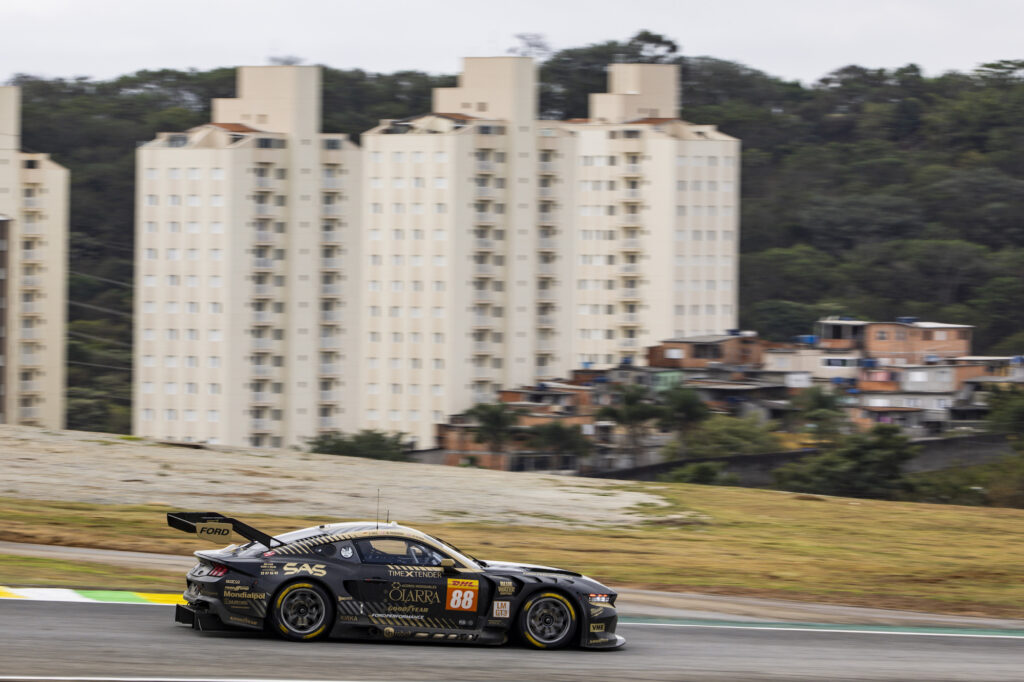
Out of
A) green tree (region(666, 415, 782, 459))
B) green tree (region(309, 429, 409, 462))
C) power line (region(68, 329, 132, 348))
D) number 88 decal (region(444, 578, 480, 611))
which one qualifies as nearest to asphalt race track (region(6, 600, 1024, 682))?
number 88 decal (region(444, 578, 480, 611))

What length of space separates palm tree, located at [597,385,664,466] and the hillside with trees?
3910 cm

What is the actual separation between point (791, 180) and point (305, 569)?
126m

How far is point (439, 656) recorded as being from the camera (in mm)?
14062

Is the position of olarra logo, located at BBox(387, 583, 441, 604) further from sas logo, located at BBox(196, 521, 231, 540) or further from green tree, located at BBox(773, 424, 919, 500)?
green tree, located at BBox(773, 424, 919, 500)

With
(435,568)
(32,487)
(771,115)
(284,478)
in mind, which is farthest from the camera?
(771,115)

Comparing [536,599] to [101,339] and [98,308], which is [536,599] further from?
[98,308]

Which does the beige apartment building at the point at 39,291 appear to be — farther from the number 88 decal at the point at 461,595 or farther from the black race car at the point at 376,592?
the number 88 decal at the point at 461,595

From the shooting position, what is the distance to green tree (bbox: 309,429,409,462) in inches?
2879

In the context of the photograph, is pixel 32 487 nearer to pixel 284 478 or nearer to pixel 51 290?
pixel 284 478

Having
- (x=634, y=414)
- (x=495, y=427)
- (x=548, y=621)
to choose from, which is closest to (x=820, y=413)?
(x=634, y=414)

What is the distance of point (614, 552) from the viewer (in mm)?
24062

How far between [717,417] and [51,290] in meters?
47.9

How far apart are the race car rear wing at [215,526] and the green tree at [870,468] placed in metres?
37.2

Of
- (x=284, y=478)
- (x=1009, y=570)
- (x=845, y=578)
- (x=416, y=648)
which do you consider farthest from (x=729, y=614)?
(x=284, y=478)
